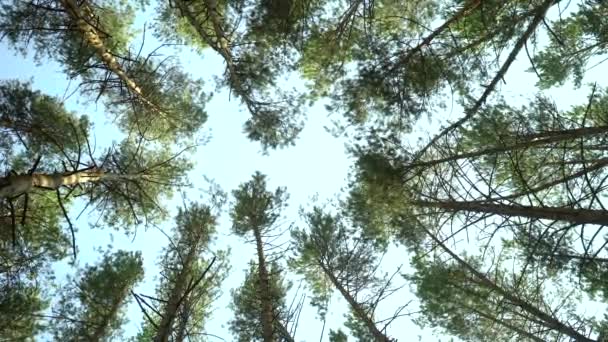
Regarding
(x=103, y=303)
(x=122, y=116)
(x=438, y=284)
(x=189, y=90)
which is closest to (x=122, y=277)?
(x=103, y=303)

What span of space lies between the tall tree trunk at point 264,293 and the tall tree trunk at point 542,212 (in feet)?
9.93

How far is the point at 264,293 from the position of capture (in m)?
9.06

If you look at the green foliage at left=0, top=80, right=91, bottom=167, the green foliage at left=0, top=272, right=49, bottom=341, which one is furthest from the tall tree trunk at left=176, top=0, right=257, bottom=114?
the green foliage at left=0, top=272, right=49, bottom=341

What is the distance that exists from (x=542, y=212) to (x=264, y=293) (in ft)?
18.7

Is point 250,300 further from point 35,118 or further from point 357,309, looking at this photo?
point 35,118

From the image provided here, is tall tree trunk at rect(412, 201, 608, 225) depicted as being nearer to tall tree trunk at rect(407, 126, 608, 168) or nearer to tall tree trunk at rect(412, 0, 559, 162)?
tall tree trunk at rect(407, 126, 608, 168)

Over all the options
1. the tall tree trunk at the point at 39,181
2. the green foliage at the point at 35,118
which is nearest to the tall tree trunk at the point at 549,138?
the tall tree trunk at the point at 39,181

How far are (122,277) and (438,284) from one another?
284 inches

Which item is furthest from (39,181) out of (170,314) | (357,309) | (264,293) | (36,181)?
(357,309)

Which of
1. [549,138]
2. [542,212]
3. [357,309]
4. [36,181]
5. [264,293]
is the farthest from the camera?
[357,309]

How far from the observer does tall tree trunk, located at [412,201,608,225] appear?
13.5 feet

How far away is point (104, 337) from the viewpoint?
10.8 meters

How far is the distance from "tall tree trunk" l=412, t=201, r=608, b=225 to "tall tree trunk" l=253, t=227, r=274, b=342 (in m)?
3.03

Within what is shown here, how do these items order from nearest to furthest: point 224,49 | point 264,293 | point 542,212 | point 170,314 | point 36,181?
point 170,314 → point 36,181 → point 542,212 → point 224,49 → point 264,293
